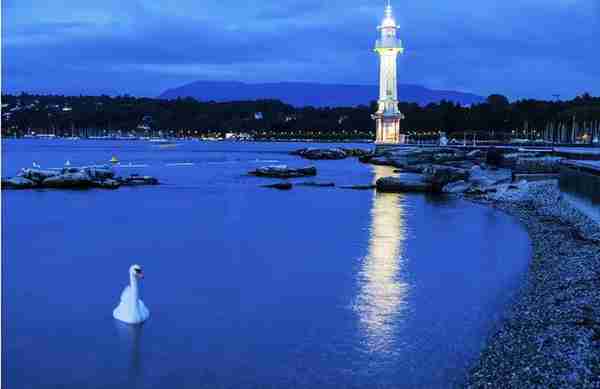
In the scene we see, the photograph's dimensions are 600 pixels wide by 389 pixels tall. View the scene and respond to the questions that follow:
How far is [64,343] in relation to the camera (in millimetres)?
12398

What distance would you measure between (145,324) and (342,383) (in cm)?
462

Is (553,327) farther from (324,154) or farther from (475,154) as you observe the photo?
(324,154)

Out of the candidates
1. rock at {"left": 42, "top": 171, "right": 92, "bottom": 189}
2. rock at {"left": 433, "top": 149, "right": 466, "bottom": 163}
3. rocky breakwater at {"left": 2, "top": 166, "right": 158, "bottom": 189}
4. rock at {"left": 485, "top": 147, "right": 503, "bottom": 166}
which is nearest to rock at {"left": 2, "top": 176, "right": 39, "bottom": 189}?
rocky breakwater at {"left": 2, "top": 166, "right": 158, "bottom": 189}

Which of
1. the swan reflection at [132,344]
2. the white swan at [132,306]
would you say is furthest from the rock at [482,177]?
the swan reflection at [132,344]

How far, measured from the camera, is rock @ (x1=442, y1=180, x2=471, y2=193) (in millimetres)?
44062

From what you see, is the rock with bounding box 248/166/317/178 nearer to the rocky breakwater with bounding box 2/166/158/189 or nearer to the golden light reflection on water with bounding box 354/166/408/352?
the rocky breakwater with bounding box 2/166/158/189

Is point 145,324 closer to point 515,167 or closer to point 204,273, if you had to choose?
point 204,273

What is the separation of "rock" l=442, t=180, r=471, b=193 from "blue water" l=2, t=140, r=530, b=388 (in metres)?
11.9

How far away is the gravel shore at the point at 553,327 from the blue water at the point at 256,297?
45 centimetres

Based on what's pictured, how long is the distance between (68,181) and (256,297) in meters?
32.7

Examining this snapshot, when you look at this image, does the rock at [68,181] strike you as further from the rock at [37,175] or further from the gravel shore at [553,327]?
the gravel shore at [553,327]

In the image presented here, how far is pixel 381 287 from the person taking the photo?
16766mm

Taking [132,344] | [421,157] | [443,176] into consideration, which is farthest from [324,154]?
[132,344]

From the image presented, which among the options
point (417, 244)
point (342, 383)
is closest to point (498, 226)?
point (417, 244)
